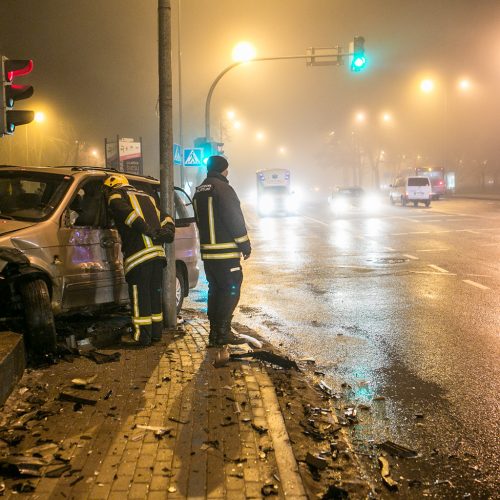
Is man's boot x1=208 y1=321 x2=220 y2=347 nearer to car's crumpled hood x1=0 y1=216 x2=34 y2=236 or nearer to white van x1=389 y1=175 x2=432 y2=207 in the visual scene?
car's crumpled hood x1=0 y1=216 x2=34 y2=236

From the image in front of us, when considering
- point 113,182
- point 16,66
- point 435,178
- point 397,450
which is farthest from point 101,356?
point 435,178

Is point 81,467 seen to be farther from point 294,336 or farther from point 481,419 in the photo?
point 294,336

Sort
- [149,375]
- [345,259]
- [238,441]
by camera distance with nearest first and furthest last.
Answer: [238,441] < [149,375] < [345,259]

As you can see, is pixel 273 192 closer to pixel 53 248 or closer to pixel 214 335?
pixel 214 335

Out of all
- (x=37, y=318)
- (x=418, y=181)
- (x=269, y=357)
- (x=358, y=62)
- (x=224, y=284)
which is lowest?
(x=269, y=357)

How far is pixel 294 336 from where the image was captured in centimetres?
701

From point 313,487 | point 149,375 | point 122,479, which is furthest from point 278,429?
point 149,375

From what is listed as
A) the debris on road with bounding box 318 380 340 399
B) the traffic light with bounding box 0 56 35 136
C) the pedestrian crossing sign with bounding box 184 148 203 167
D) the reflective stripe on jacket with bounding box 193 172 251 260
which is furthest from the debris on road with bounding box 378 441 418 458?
the pedestrian crossing sign with bounding box 184 148 203 167

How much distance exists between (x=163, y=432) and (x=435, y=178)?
48.7 meters

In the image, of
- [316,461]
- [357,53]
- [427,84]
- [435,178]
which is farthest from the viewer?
[435,178]

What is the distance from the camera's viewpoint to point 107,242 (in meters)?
6.12

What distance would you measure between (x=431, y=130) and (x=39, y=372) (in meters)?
68.4

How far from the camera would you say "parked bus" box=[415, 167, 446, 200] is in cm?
4819

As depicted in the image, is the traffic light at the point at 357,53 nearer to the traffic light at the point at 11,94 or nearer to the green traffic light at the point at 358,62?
the green traffic light at the point at 358,62
